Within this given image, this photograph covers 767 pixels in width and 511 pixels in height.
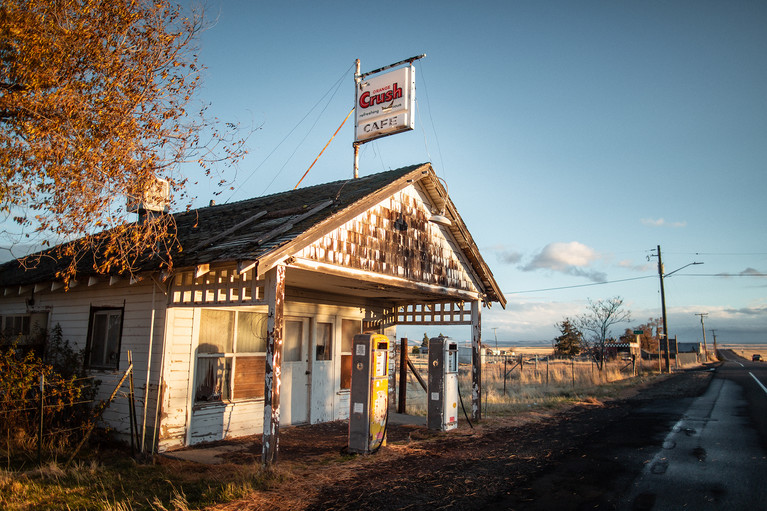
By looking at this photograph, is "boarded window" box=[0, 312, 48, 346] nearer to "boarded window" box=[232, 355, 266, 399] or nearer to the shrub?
the shrub

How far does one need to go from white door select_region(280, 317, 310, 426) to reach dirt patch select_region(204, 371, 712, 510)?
0.45 meters

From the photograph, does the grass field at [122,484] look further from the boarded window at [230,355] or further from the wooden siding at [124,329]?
the boarded window at [230,355]

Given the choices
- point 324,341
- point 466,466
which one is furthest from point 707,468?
point 324,341

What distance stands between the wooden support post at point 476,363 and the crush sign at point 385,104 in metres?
5.65

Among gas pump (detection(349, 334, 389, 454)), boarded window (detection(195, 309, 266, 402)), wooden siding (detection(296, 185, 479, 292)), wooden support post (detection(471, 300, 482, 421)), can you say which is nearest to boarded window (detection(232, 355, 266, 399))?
boarded window (detection(195, 309, 266, 402))

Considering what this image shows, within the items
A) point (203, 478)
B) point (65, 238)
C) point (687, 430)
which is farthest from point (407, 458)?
point (687, 430)

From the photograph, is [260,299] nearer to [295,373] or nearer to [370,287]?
[370,287]

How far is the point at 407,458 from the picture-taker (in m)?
8.61

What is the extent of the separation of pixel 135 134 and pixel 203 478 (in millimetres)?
5168

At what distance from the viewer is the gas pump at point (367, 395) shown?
874cm

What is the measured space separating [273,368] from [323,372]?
5.37 meters

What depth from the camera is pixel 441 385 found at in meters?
11.2

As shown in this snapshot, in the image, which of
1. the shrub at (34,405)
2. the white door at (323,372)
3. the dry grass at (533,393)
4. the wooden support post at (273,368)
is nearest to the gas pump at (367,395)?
the wooden support post at (273,368)

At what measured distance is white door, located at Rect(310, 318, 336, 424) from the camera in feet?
40.3
